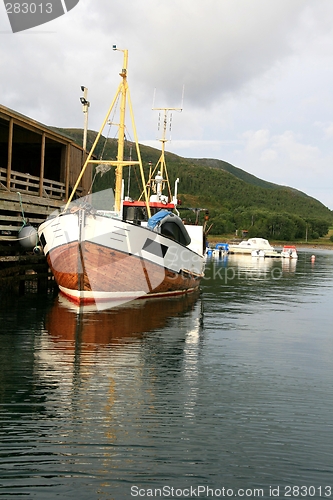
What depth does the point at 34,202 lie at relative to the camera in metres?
19.1

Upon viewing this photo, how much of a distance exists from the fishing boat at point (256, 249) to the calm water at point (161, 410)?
5498 centimetres

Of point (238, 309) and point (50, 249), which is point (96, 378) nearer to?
point (50, 249)

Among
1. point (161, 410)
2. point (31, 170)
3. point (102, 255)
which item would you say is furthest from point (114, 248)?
point (31, 170)

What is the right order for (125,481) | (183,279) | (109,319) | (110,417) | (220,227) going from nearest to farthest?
(125,481) → (110,417) → (109,319) → (183,279) → (220,227)

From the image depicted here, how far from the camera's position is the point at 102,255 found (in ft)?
52.5

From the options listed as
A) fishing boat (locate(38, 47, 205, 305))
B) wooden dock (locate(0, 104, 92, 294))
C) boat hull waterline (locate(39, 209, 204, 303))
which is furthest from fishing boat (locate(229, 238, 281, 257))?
boat hull waterline (locate(39, 209, 204, 303))

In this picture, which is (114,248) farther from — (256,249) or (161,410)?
(256,249)

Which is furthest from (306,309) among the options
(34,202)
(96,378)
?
(96,378)

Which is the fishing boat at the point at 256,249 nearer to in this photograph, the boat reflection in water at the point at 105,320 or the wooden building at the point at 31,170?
the wooden building at the point at 31,170

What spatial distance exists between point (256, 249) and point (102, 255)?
5763 cm

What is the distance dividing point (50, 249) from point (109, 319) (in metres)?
4.06

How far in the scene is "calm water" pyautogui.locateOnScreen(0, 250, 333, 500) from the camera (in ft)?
17.6

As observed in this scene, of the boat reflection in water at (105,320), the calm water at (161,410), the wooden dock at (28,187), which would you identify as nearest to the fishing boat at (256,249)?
the wooden dock at (28,187)

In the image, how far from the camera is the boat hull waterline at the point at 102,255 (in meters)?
15.9
